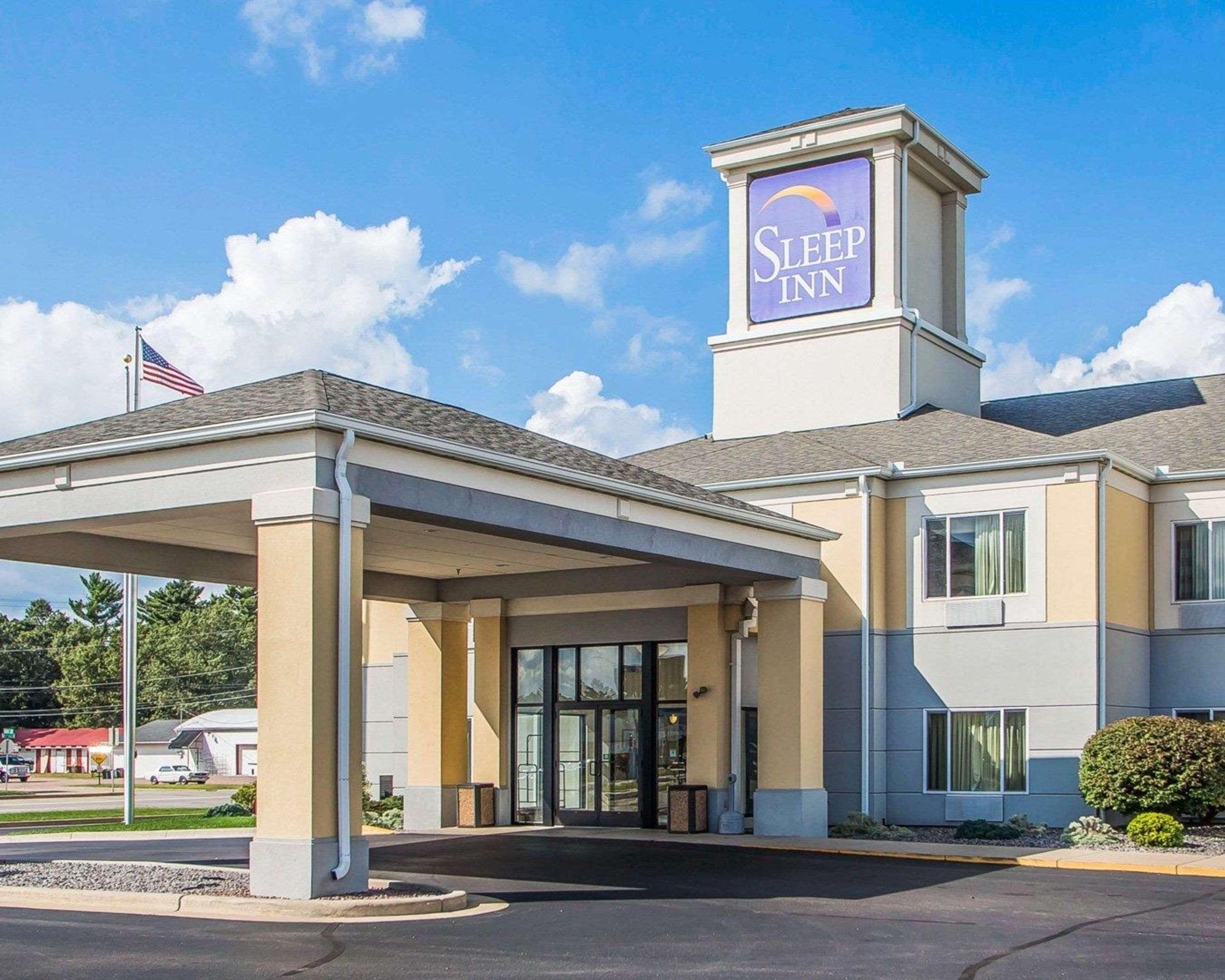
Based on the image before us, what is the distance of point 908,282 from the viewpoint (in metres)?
32.1

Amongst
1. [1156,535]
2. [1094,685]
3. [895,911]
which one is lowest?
[895,911]

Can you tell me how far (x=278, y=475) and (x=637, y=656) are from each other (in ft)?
39.0

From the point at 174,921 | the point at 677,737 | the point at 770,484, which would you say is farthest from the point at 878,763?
the point at 174,921

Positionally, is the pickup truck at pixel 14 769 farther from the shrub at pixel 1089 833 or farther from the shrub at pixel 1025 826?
the shrub at pixel 1089 833

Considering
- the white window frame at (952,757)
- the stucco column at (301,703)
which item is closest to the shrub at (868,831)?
the white window frame at (952,757)

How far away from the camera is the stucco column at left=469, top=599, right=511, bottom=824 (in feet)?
89.9

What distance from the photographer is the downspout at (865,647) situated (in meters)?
25.7

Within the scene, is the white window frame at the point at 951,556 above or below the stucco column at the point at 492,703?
above

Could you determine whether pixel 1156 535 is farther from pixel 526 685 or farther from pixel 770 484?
pixel 526 685

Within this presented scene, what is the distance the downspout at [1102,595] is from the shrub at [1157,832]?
256 cm

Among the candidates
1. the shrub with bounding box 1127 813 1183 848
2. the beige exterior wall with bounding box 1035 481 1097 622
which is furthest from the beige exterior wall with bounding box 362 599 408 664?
the shrub with bounding box 1127 813 1183 848

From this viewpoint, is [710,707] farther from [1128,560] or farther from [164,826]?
[164,826]

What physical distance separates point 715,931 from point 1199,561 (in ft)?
51.1

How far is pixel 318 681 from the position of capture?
1566cm
